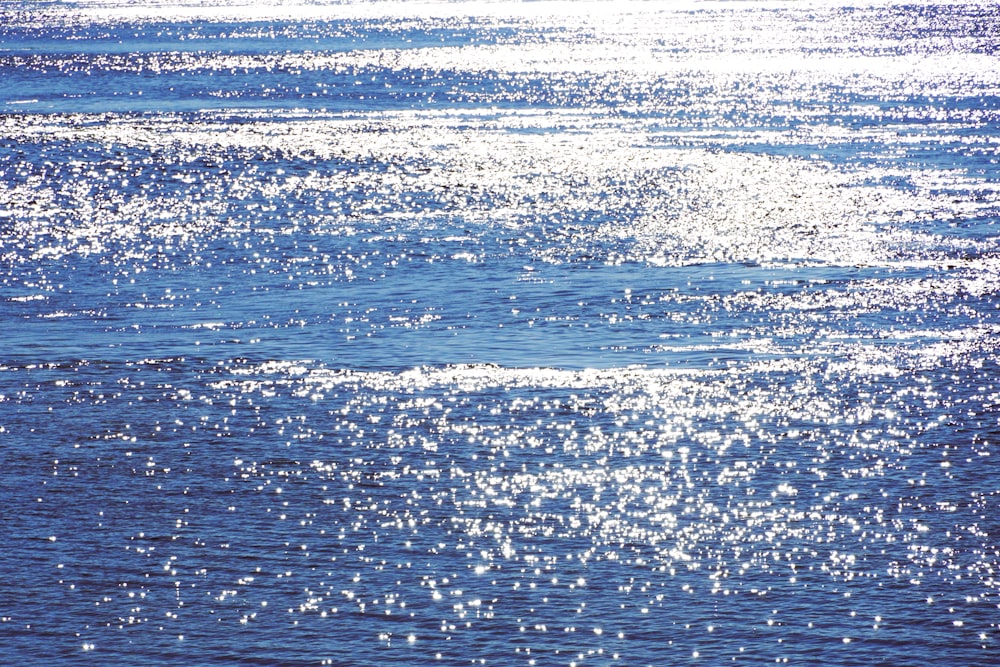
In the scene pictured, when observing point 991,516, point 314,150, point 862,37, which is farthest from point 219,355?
point 862,37

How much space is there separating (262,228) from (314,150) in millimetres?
13364

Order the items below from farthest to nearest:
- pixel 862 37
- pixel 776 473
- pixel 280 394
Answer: pixel 862 37 < pixel 280 394 < pixel 776 473

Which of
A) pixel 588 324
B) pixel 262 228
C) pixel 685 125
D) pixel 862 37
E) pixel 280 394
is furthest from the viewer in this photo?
pixel 862 37

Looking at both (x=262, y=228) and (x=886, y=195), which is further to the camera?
(x=886, y=195)

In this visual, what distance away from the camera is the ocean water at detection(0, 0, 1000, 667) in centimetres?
1525

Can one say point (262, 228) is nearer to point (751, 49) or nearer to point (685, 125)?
point (685, 125)

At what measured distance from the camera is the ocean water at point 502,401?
50.0 feet

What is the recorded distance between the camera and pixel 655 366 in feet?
74.3

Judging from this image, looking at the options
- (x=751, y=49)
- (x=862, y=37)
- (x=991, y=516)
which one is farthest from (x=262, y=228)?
(x=862, y=37)

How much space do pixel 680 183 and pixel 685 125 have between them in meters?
14.0

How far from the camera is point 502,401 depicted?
21.3 m

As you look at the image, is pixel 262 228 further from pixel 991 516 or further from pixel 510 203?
pixel 991 516

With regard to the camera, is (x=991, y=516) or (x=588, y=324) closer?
(x=991, y=516)

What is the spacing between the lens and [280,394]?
856 inches
